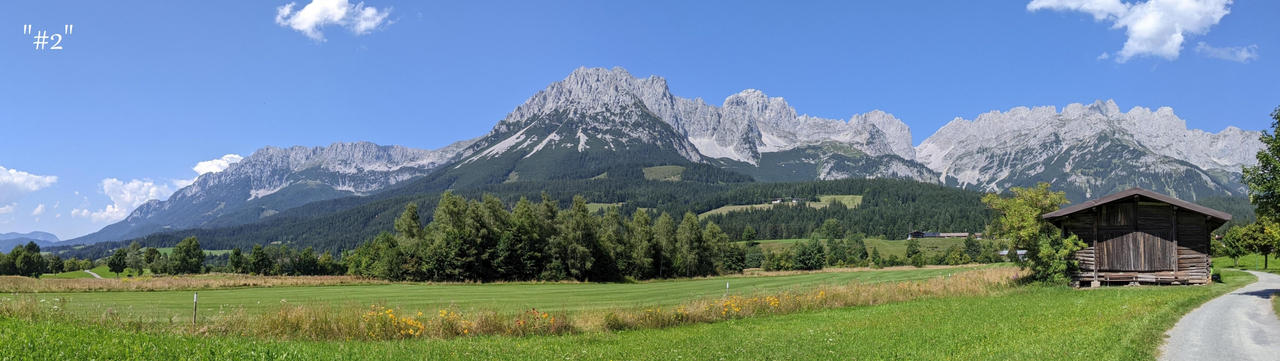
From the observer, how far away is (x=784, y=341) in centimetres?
1731

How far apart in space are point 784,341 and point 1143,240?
30.7m

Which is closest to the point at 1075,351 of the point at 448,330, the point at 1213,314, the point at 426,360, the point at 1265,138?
the point at 1213,314

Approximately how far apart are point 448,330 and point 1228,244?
91.4 metres

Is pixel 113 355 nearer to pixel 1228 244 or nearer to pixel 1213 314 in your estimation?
pixel 1213 314

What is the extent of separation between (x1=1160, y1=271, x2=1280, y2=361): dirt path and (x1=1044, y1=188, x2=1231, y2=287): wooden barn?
509 inches

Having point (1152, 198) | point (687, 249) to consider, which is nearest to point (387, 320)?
point (1152, 198)

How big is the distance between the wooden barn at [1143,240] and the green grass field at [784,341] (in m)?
13.5

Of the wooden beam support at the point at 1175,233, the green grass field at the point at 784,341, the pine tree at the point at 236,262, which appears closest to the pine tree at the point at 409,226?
the pine tree at the point at 236,262

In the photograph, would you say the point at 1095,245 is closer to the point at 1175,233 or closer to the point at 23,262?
the point at 1175,233

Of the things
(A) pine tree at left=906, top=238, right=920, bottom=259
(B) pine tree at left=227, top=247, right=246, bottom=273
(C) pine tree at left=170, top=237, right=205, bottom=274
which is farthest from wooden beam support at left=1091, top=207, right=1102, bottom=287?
(B) pine tree at left=227, top=247, right=246, bottom=273

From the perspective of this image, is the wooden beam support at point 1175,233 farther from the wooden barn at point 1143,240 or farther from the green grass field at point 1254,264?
the green grass field at point 1254,264

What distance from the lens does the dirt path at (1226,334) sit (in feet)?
44.8

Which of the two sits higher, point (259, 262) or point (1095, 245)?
point (1095, 245)

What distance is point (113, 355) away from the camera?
11.0m
